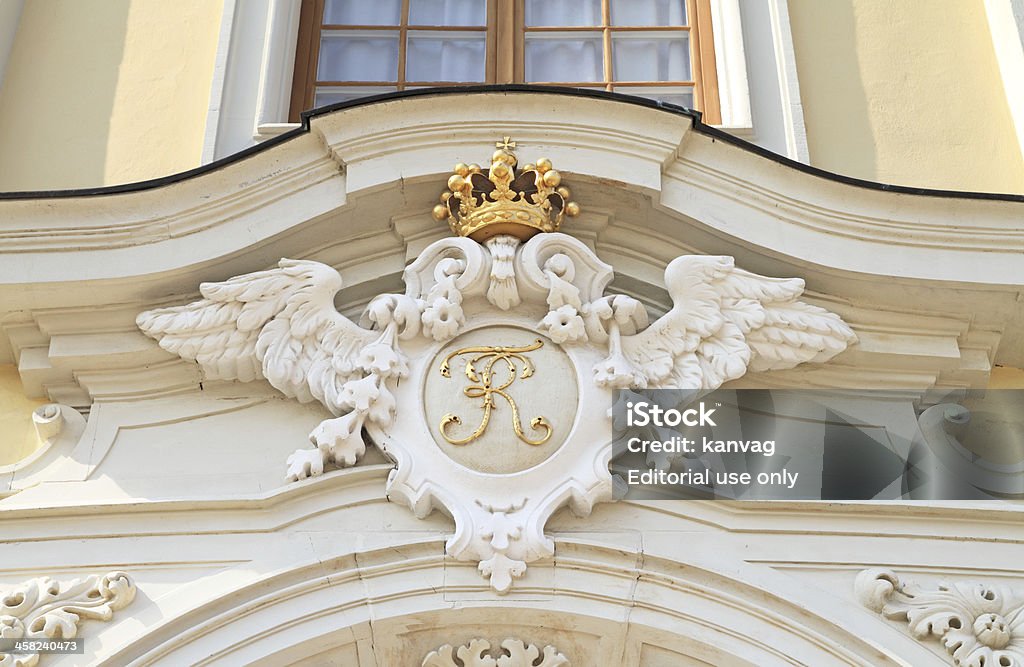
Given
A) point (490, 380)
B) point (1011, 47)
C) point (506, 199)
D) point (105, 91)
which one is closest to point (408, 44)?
point (105, 91)

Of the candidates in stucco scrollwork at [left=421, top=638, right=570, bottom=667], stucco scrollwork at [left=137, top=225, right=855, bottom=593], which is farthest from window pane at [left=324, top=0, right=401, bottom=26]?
stucco scrollwork at [left=421, top=638, right=570, bottom=667]

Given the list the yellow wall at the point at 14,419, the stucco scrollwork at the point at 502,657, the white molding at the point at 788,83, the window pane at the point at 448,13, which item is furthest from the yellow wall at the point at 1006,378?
the yellow wall at the point at 14,419

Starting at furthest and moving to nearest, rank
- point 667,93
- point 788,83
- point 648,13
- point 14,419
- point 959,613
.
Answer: point 648,13
point 667,93
point 788,83
point 14,419
point 959,613

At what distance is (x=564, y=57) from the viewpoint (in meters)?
6.62

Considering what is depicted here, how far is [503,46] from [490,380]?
204 cm

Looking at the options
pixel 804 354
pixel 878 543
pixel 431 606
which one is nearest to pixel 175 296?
pixel 431 606

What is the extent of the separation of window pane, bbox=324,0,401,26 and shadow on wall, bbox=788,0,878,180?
5.41 ft

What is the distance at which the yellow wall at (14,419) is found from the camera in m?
5.32

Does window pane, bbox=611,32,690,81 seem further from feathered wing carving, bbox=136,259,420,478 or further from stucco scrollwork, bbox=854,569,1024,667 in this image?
stucco scrollwork, bbox=854,569,1024,667

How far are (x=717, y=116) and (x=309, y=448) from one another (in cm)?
222

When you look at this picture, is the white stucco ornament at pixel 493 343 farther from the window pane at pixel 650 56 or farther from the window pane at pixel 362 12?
the window pane at pixel 362 12

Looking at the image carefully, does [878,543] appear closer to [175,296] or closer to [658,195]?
[658,195]

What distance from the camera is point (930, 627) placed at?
4.70 m

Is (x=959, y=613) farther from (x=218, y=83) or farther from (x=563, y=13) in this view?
(x=218, y=83)
